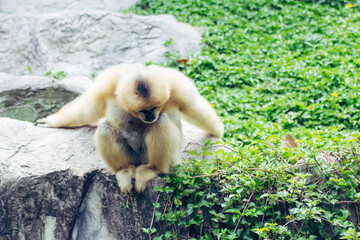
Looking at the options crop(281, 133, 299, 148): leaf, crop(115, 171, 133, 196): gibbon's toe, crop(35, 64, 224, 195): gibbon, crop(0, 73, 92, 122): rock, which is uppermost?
crop(35, 64, 224, 195): gibbon

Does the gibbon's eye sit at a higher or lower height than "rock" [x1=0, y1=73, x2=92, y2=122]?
higher

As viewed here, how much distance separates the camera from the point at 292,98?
23.6ft

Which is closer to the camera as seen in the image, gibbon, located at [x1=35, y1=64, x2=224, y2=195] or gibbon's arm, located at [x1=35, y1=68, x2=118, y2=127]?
gibbon, located at [x1=35, y1=64, x2=224, y2=195]

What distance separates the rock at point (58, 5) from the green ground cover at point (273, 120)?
62cm

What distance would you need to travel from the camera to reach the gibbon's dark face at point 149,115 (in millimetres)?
4346

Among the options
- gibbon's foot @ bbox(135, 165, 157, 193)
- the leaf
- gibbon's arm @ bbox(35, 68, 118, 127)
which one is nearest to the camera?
gibbon's foot @ bbox(135, 165, 157, 193)

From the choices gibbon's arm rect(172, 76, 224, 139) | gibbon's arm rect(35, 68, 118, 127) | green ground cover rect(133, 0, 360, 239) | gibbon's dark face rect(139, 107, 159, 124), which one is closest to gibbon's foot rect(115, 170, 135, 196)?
green ground cover rect(133, 0, 360, 239)

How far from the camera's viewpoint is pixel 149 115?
436cm

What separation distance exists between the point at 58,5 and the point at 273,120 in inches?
269

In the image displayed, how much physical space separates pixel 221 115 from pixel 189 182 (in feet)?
9.52

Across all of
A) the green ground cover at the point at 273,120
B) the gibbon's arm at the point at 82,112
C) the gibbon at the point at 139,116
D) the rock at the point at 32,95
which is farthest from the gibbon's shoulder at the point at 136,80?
the rock at the point at 32,95

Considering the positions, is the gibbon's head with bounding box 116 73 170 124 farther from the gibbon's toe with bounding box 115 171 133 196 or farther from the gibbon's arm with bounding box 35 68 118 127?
the gibbon's toe with bounding box 115 171 133 196

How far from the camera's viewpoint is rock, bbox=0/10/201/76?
8820mm

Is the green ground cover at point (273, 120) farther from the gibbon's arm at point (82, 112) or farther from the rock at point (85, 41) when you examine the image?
the gibbon's arm at point (82, 112)
